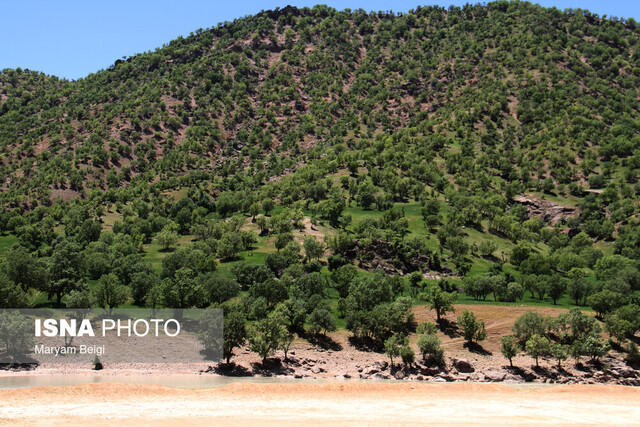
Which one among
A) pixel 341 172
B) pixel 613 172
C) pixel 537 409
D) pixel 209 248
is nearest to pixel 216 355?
pixel 537 409

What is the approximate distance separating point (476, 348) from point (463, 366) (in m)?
8.56

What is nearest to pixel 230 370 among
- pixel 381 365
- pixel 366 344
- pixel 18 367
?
pixel 381 365

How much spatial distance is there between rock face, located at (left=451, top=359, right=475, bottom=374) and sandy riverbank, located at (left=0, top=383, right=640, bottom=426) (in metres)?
13.0

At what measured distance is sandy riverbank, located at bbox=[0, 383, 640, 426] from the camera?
4306 centimetres

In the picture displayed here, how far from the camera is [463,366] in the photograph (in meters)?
77.0

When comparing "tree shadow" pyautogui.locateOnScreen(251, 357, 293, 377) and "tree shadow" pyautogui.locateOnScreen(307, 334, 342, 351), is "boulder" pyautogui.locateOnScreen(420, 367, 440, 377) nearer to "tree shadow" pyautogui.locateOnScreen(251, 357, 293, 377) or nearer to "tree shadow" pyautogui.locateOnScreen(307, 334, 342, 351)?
"tree shadow" pyautogui.locateOnScreen(307, 334, 342, 351)

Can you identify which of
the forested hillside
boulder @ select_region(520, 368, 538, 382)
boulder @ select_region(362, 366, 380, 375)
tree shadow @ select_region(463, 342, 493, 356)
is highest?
the forested hillside

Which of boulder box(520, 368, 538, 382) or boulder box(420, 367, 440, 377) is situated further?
boulder box(420, 367, 440, 377)

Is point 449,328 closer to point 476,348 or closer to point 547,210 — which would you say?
point 476,348

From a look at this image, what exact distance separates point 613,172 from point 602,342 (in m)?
129

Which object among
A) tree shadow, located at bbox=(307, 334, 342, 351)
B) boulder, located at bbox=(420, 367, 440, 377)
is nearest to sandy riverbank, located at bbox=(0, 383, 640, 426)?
boulder, located at bbox=(420, 367, 440, 377)

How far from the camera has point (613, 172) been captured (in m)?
183

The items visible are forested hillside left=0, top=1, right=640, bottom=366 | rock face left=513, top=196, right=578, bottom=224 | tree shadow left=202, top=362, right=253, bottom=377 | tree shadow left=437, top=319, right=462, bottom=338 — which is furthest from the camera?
rock face left=513, top=196, right=578, bottom=224

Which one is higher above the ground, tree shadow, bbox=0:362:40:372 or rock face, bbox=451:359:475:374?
tree shadow, bbox=0:362:40:372
